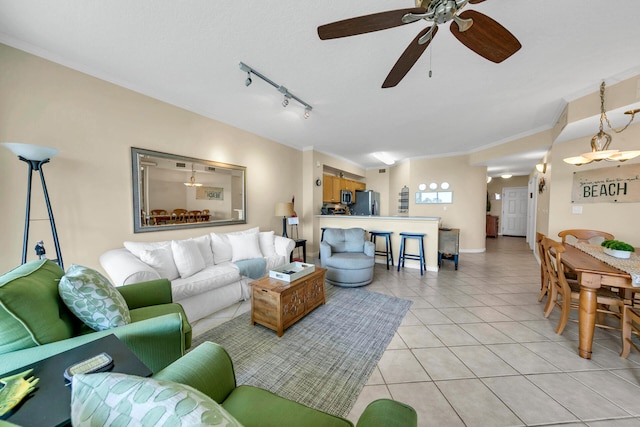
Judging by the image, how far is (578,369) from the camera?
5.55 ft

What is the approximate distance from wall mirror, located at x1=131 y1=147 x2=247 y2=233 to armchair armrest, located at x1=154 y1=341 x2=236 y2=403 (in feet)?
7.74

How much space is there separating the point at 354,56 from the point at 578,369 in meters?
3.16

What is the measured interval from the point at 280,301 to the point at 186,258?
1266 millimetres

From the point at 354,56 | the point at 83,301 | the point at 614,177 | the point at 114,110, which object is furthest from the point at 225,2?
the point at 614,177

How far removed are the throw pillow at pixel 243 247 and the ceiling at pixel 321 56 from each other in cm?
187

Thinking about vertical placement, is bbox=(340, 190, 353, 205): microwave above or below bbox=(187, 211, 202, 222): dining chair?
above

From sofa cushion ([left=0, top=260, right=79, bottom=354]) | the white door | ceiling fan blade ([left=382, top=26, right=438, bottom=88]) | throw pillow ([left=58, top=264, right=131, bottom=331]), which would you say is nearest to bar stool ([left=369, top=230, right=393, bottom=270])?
ceiling fan blade ([left=382, top=26, right=438, bottom=88])

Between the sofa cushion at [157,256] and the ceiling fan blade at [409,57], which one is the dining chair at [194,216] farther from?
the ceiling fan blade at [409,57]

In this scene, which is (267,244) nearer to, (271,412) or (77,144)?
(77,144)

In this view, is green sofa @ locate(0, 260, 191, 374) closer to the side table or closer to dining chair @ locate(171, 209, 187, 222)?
the side table

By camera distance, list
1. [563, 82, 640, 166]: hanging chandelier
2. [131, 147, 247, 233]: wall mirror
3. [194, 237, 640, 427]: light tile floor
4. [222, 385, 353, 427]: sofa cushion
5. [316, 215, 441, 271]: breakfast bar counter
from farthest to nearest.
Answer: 1. [316, 215, 441, 271]: breakfast bar counter
2. [131, 147, 247, 233]: wall mirror
3. [563, 82, 640, 166]: hanging chandelier
4. [194, 237, 640, 427]: light tile floor
5. [222, 385, 353, 427]: sofa cushion

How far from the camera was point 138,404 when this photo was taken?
0.45 meters

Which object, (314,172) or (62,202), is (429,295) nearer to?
(314,172)

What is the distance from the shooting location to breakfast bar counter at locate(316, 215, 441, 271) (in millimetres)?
4141
